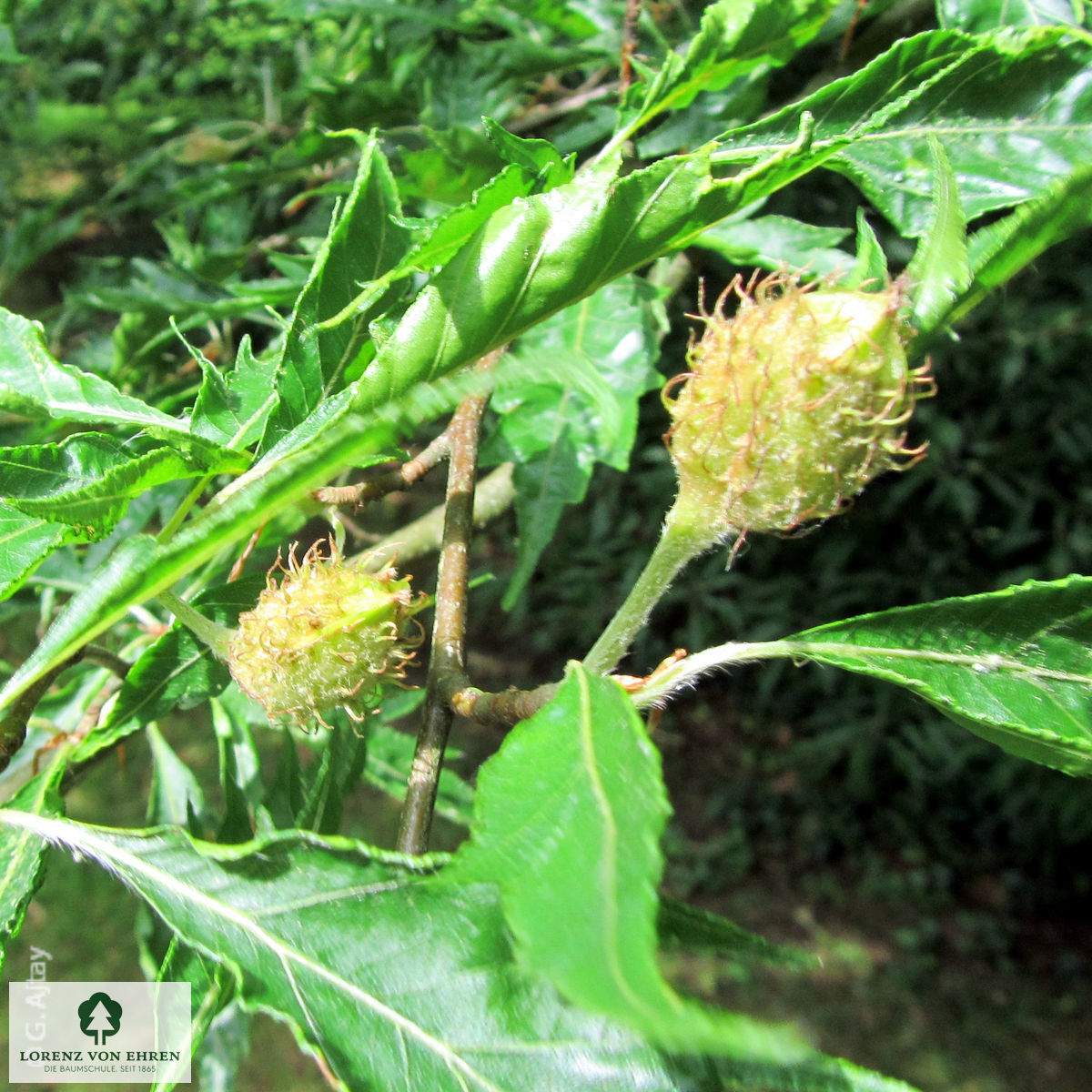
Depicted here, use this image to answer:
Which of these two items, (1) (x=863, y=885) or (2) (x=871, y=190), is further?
(1) (x=863, y=885)

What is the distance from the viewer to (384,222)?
756mm

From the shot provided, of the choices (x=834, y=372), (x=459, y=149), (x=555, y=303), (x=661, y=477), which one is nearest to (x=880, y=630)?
(x=834, y=372)

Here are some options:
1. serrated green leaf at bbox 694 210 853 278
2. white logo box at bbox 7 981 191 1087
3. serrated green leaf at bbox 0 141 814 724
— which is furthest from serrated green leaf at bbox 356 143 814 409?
white logo box at bbox 7 981 191 1087

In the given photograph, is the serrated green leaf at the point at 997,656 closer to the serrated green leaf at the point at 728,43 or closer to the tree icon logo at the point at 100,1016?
the serrated green leaf at the point at 728,43

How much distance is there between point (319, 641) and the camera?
839 millimetres

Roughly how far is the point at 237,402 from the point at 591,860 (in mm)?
580

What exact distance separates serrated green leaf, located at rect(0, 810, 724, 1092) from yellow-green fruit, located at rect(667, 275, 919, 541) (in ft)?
1.22

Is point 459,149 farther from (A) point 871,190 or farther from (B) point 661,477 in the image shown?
(B) point 661,477

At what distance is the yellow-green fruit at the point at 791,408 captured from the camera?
25.7 inches

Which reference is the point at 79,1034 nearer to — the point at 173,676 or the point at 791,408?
the point at 173,676

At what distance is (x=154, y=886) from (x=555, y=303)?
607mm

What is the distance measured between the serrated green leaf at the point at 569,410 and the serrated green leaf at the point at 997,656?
1.54ft

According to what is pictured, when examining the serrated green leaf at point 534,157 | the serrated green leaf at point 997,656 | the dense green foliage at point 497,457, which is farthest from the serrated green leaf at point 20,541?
the serrated green leaf at point 997,656

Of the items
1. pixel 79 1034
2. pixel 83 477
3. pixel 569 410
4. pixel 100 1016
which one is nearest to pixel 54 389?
pixel 83 477
